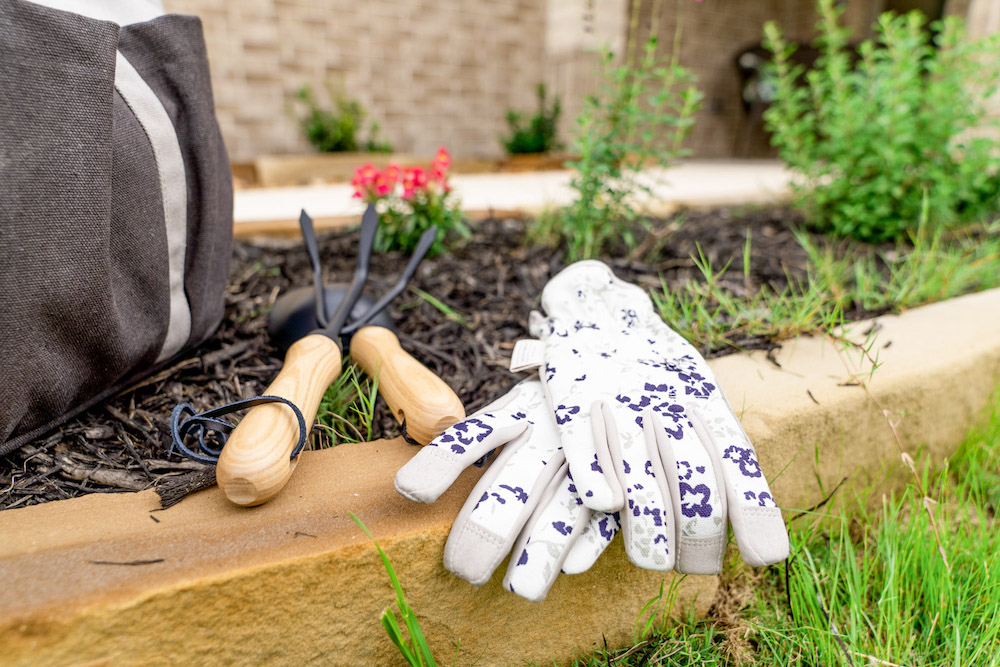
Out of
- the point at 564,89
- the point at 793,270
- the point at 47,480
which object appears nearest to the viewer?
the point at 47,480

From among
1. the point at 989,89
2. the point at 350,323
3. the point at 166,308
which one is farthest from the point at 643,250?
the point at 166,308

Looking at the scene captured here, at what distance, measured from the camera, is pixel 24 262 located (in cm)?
81

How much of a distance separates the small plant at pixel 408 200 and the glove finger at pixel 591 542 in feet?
4.13

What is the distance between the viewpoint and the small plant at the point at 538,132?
5.71 meters

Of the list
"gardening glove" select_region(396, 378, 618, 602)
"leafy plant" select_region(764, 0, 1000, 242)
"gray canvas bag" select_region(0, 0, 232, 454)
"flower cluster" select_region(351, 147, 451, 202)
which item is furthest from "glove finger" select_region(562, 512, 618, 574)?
"leafy plant" select_region(764, 0, 1000, 242)

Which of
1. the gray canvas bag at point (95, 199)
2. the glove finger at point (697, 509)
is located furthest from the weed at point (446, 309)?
the glove finger at point (697, 509)

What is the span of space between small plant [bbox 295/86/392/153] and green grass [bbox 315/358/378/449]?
14.1ft

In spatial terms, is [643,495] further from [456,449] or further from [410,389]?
[410,389]

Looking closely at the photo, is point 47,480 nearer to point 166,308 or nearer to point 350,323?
point 166,308

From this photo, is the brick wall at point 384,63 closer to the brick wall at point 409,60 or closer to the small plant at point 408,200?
the brick wall at point 409,60

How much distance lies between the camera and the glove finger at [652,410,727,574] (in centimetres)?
81

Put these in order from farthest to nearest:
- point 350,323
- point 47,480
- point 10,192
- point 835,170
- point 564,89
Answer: point 564,89 → point 835,170 → point 350,323 → point 47,480 → point 10,192

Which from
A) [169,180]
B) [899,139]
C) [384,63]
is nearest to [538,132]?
[384,63]

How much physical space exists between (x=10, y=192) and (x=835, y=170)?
254cm
